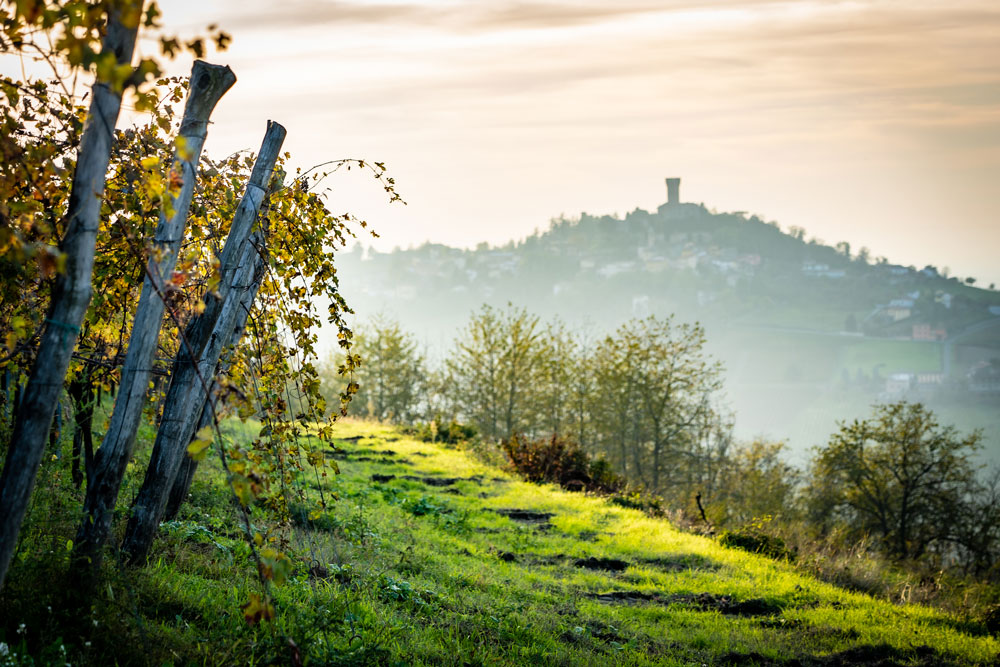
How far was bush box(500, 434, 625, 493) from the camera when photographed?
17000mm

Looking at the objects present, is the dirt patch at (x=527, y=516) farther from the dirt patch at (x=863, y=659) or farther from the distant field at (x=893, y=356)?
the distant field at (x=893, y=356)

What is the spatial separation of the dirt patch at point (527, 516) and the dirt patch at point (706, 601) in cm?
360

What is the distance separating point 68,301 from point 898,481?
110 ft

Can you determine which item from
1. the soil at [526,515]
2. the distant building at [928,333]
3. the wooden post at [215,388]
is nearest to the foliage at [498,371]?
the soil at [526,515]

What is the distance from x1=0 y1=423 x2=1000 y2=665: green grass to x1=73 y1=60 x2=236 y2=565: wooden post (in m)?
0.29

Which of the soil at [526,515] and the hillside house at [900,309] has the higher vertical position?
the hillside house at [900,309]

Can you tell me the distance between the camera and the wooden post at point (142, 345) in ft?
11.9

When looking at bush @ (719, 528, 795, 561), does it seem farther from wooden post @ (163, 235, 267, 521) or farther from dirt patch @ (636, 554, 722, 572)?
wooden post @ (163, 235, 267, 521)

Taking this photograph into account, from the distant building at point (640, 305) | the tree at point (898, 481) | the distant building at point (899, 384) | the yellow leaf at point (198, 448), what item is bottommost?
the tree at point (898, 481)

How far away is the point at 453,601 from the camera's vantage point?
601 centimetres

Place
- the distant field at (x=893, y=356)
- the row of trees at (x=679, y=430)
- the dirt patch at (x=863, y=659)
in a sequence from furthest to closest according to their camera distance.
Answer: the distant field at (x=893, y=356), the row of trees at (x=679, y=430), the dirt patch at (x=863, y=659)

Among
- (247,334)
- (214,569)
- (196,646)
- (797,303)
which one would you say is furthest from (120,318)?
(797,303)

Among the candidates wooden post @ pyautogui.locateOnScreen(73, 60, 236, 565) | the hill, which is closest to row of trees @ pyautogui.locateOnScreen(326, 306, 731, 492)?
wooden post @ pyautogui.locateOnScreen(73, 60, 236, 565)

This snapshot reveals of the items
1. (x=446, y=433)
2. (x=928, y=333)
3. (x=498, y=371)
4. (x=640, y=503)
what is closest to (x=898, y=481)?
(x=498, y=371)
